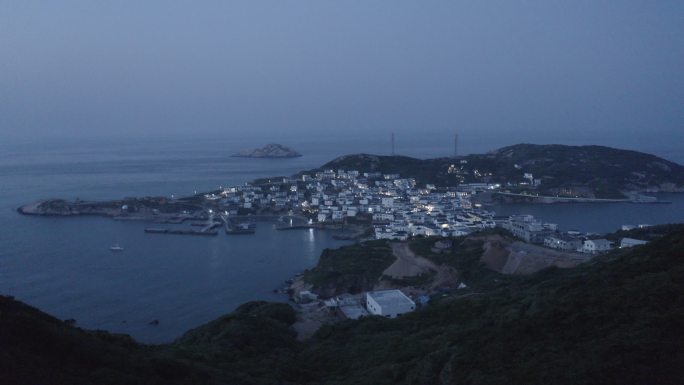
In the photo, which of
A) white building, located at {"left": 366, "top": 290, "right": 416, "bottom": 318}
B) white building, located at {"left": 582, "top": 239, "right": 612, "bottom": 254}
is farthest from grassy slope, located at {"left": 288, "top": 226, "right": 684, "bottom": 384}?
white building, located at {"left": 582, "top": 239, "right": 612, "bottom": 254}

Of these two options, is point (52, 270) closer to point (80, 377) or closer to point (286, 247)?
point (286, 247)

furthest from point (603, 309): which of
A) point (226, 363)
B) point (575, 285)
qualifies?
point (226, 363)

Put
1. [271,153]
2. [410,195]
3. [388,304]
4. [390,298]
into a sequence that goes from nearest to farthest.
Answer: [388,304]
[390,298]
[410,195]
[271,153]

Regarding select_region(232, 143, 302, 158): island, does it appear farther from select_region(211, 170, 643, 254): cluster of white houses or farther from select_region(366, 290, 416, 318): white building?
select_region(366, 290, 416, 318): white building

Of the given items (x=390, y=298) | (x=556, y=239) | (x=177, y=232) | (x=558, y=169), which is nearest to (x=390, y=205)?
(x=177, y=232)

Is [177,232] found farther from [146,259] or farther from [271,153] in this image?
[271,153]

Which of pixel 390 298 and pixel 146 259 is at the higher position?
pixel 390 298
